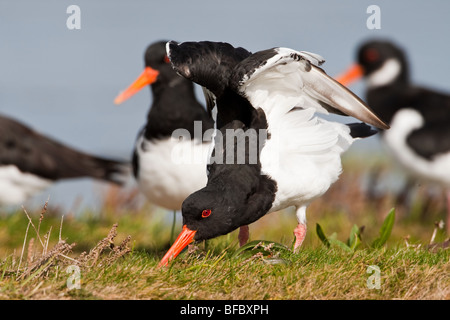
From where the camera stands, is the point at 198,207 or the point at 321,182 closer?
the point at 198,207

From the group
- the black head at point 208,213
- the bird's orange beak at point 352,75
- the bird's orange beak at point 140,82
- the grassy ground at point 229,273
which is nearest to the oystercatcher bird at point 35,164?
the bird's orange beak at point 140,82

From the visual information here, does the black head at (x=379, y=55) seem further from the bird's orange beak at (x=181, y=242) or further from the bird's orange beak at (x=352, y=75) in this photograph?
the bird's orange beak at (x=181, y=242)

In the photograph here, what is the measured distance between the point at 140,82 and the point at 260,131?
115 inches

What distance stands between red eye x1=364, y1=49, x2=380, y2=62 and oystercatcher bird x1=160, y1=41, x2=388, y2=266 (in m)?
6.26

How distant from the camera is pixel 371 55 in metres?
11.5

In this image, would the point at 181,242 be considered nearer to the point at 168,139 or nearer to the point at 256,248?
the point at 256,248

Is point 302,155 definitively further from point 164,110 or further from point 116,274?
point 164,110

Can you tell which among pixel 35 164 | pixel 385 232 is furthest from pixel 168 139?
pixel 35 164

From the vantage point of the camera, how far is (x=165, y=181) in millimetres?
6969

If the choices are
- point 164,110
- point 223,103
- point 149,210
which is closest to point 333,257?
point 223,103
